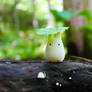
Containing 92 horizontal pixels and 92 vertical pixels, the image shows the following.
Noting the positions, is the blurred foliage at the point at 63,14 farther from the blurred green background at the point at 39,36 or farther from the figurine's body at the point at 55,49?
the figurine's body at the point at 55,49

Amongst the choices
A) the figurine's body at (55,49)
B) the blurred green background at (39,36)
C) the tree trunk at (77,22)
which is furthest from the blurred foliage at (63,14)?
the figurine's body at (55,49)

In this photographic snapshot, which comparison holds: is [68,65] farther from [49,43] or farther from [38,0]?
[38,0]

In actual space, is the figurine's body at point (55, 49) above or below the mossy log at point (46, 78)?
above

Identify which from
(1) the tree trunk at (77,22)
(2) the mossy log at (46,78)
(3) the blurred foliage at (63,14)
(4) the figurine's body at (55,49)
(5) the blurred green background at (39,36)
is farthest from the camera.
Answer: (1) the tree trunk at (77,22)

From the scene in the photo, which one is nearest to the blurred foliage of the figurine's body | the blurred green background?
the blurred green background

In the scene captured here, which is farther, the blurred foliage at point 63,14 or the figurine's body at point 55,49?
the blurred foliage at point 63,14

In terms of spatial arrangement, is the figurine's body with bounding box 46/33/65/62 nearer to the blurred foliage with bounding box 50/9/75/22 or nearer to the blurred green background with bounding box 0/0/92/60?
the blurred green background with bounding box 0/0/92/60

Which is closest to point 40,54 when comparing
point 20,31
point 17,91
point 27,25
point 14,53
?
point 14,53
